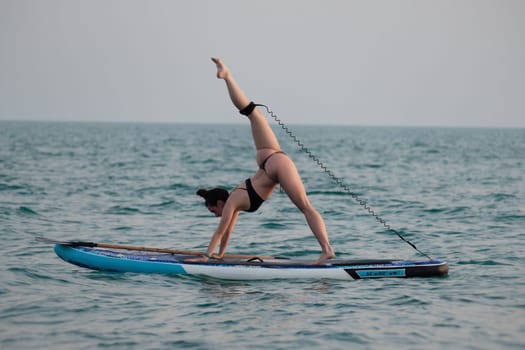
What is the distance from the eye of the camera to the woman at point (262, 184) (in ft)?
31.1

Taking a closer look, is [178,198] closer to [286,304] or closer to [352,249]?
[352,249]

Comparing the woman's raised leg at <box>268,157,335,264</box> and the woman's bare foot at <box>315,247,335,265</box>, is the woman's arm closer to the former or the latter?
the woman's raised leg at <box>268,157,335,264</box>

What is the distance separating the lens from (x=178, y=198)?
21672 millimetres

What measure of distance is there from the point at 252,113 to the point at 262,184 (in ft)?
3.13

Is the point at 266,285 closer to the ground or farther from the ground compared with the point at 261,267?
closer to the ground

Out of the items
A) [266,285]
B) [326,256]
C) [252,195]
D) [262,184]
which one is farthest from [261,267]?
[262,184]

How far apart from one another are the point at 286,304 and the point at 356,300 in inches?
34.0

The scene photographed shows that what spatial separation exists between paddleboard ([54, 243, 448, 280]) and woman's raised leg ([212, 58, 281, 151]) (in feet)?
5.36

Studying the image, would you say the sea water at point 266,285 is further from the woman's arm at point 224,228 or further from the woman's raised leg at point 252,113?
the woman's raised leg at point 252,113

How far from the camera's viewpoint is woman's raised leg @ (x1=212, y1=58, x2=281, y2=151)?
916cm

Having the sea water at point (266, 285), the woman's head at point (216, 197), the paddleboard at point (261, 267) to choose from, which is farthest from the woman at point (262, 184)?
the sea water at point (266, 285)

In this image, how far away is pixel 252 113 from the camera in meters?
9.48

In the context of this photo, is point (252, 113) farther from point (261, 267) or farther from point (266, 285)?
point (266, 285)

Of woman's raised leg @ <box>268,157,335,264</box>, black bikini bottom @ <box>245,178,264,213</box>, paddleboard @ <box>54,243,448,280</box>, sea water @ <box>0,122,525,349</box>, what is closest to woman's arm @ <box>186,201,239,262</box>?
paddleboard @ <box>54,243,448,280</box>
